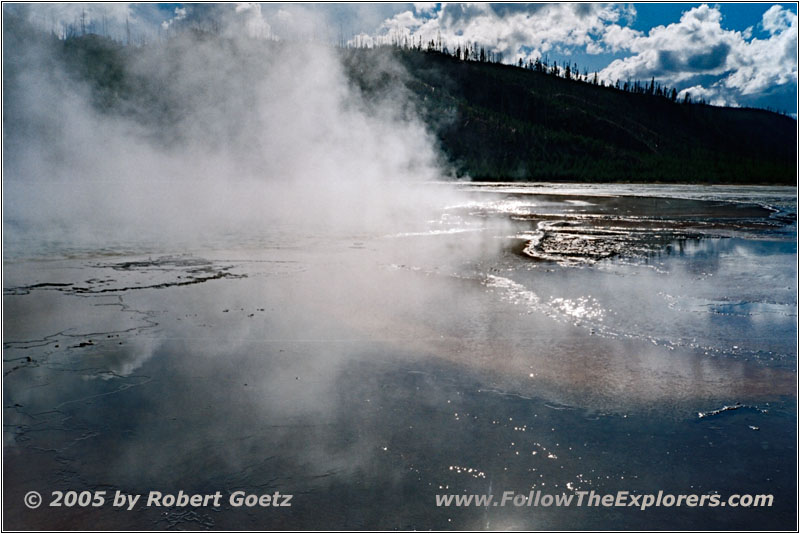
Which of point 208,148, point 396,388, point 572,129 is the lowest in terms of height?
point 396,388

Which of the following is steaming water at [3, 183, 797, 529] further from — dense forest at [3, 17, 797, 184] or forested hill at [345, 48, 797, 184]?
forested hill at [345, 48, 797, 184]

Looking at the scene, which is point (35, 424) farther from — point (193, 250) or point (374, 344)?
point (193, 250)

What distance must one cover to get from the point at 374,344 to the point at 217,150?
3924 centimetres

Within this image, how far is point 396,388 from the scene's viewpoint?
3381mm

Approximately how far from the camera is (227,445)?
2.71m

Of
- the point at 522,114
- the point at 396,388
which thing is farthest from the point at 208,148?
the point at 522,114

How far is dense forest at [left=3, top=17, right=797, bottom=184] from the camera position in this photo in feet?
157

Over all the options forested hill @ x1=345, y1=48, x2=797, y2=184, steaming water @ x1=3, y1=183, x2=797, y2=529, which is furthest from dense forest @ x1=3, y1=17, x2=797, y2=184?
steaming water @ x1=3, y1=183, x2=797, y2=529

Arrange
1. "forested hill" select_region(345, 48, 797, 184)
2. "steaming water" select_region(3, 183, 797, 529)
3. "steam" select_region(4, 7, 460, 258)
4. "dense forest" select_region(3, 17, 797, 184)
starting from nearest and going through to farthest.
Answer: "steaming water" select_region(3, 183, 797, 529), "steam" select_region(4, 7, 460, 258), "dense forest" select_region(3, 17, 797, 184), "forested hill" select_region(345, 48, 797, 184)

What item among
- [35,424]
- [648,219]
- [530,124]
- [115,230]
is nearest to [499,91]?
[530,124]

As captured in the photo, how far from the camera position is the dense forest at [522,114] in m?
47.7

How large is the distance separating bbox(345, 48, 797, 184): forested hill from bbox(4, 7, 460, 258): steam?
7726 mm

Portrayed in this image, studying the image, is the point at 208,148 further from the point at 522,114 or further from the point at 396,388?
the point at 522,114

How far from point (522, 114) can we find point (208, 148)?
176 feet
